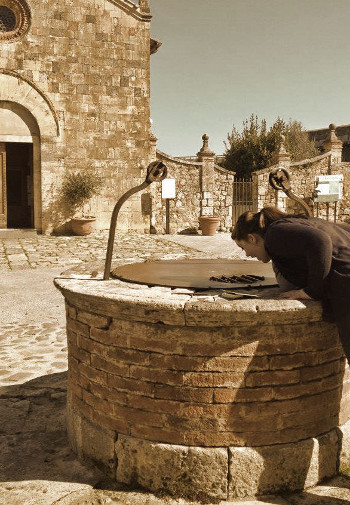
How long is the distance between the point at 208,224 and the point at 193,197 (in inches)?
60.1

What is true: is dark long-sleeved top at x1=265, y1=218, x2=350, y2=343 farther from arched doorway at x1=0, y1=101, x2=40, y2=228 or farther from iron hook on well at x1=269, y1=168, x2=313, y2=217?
arched doorway at x1=0, y1=101, x2=40, y2=228

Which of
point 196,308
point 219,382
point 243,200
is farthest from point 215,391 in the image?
point 243,200

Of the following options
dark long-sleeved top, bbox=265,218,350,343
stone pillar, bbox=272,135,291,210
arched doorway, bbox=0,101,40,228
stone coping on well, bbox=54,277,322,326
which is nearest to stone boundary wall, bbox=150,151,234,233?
stone pillar, bbox=272,135,291,210

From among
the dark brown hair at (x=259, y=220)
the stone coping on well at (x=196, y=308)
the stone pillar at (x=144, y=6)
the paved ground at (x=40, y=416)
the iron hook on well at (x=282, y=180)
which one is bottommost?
the paved ground at (x=40, y=416)

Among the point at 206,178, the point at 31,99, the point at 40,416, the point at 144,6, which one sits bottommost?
the point at 40,416

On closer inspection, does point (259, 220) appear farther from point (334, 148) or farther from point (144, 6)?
point (334, 148)

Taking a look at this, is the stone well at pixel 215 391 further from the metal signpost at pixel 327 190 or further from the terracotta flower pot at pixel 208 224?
the metal signpost at pixel 327 190

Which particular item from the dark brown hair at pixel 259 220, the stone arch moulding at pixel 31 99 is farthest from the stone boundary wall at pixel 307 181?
the dark brown hair at pixel 259 220

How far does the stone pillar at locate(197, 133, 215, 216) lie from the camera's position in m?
17.3

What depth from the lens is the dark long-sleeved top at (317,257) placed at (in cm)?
244

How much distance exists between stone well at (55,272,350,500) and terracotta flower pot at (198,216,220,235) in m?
13.6

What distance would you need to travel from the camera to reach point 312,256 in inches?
96.2

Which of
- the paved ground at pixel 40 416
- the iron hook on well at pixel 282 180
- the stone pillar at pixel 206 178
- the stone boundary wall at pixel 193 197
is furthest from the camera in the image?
the stone pillar at pixel 206 178

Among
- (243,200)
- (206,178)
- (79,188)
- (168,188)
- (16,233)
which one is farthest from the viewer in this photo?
(243,200)
